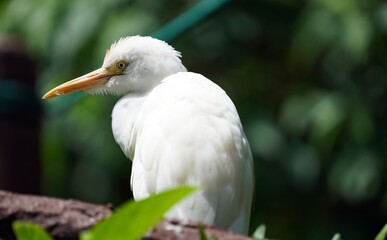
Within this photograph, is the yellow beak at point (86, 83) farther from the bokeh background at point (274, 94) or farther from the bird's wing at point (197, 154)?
the bokeh background at point (274, 94)

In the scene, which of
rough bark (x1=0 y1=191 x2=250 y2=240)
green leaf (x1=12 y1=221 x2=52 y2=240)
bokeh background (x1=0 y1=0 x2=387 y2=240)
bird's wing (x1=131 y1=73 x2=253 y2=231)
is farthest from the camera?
bokeh background (x1=0 y1=0 x2=387 y2=240)

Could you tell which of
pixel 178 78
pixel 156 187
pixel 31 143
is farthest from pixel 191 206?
pixel 31 143

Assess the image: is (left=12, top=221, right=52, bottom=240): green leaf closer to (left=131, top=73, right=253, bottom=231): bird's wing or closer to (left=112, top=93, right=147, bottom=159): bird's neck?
(left=131, top=73, right=253, bottom=231): bird's wing

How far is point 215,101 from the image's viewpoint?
317 centimetres

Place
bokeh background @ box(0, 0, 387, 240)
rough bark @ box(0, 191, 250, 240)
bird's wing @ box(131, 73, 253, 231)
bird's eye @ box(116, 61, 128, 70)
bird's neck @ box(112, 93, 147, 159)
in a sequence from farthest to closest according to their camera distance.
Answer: bokeh background @ box(0, 0, 387, 240) → bird's eye @ box(116, 61, 128, 70) → bird's neck @ box(112, 93, 147, 159) → bird's wing @ box(131, 73, 253, 231) → rough bark @ box(0, 191, 250, 240)

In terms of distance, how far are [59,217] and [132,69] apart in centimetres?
226

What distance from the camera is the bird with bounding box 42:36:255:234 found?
9.55ft

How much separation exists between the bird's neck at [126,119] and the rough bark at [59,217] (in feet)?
6.65

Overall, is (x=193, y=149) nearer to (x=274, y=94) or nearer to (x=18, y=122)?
(x=18, y=122)

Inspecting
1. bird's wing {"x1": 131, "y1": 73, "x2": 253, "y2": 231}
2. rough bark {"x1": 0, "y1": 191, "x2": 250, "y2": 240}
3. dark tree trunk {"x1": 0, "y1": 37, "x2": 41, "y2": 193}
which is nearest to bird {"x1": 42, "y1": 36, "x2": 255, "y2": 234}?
bird's wing {"x1": 131, "y1": 73, "x2": 253, "y2": 231}

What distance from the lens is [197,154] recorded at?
296 cm

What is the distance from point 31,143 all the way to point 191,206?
1.04 metres

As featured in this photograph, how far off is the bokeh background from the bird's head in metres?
2.25

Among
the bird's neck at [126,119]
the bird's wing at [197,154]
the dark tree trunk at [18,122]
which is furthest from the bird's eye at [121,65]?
the bird's wing at [197,154]
